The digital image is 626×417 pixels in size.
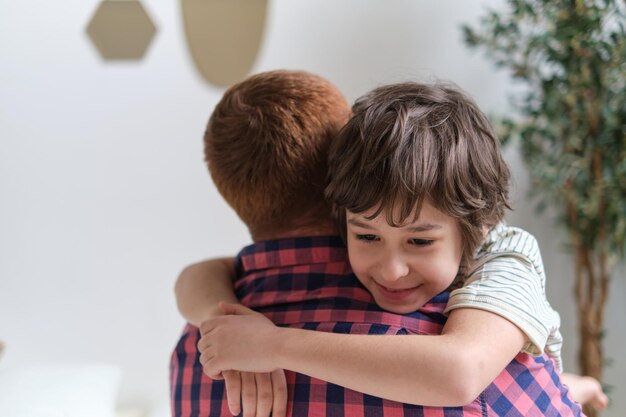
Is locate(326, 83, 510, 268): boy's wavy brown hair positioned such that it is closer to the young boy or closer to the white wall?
the young boy

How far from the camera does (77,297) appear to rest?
2.54m

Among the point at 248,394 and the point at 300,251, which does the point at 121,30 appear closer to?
the point at 300,251

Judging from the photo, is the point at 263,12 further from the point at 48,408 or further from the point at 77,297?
the point at 48,408

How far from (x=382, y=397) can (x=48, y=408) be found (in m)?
1.34

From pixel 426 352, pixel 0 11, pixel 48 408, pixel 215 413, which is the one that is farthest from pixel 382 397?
pixel 0 11

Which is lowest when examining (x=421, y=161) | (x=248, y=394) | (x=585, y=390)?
(x=585, y=390)

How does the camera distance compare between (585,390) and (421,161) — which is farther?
(585,390)

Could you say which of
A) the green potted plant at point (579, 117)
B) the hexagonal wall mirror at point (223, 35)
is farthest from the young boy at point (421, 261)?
the hexagonal wall mirror at point (223, 35)

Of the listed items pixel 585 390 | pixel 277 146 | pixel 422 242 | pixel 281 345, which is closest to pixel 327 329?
pixel 281 345

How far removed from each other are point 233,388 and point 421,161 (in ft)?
1.36

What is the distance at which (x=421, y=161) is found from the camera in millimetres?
958

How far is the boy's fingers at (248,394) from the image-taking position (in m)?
0.98

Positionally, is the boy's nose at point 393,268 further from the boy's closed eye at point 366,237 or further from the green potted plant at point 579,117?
the green potted plant at point 579,117

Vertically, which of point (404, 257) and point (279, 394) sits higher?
point (404, 257)
